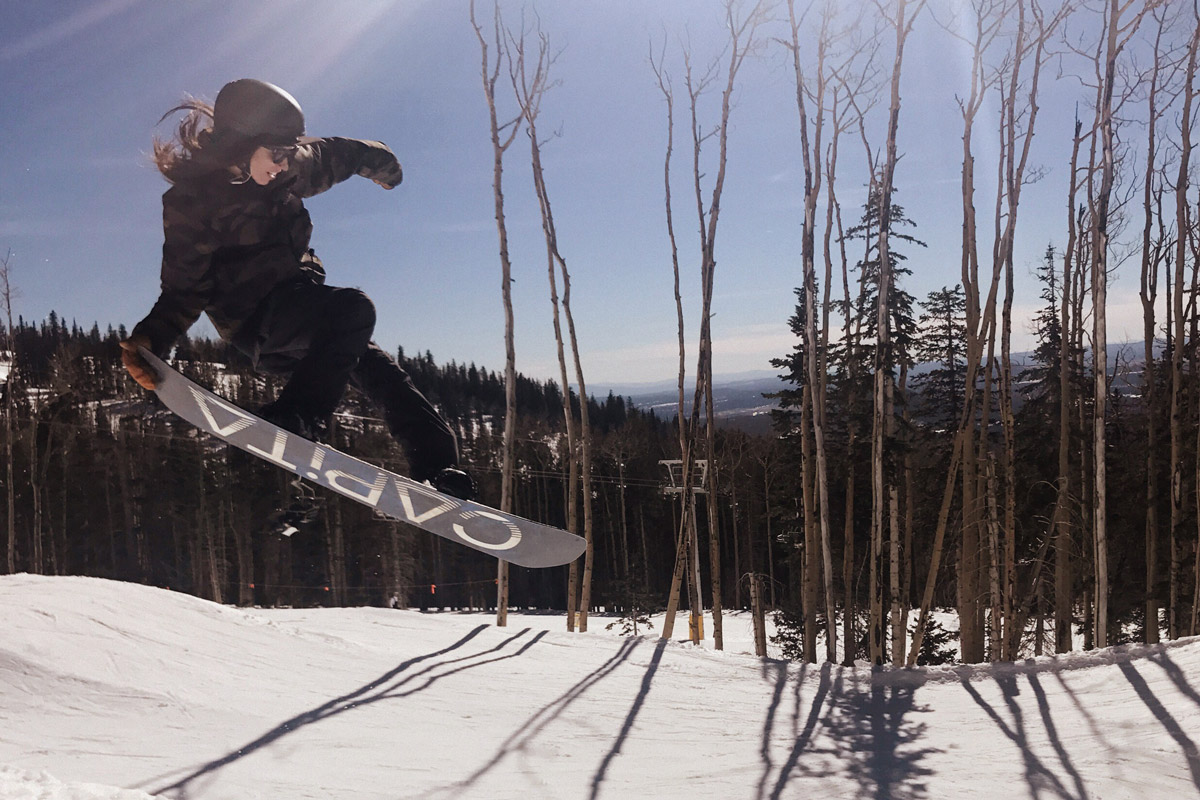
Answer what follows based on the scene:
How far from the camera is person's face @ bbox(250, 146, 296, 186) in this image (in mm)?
2641

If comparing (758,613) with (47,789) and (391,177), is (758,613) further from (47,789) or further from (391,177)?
(391,177)

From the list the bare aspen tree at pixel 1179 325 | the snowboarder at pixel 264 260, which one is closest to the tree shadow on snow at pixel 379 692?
the snowboarder at pixel 264 260

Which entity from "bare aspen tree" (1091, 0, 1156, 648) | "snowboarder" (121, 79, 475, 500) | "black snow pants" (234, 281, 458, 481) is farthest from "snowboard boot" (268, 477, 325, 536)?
"bare aspen tree" (1091, 0, 1156, 648)

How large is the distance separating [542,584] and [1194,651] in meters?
33.6

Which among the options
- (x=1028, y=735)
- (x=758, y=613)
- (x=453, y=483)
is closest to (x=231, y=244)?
(x=453, y=483)

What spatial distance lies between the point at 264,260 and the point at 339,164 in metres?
0.54

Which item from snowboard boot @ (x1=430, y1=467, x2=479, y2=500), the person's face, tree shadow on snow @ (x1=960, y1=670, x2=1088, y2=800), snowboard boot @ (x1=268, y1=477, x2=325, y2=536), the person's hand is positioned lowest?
tree shadow on snow @ (x1=960, y1=670, x2=1088, y2=800)

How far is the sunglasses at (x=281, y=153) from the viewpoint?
264 centimetres

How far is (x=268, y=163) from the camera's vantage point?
2652 mm

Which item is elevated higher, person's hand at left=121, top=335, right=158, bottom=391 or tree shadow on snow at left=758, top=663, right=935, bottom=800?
person's hand at left=121, top=335, right=158, bottom=391

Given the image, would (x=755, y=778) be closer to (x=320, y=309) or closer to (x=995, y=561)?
(x=320, y=309)

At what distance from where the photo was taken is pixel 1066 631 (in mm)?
12547

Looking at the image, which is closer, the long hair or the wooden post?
the long hair

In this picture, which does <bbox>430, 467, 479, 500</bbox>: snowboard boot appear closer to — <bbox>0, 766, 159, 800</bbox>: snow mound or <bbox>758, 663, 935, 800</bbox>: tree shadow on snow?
<bbox>0, 766, 159, 800</bbox>: snow mound
